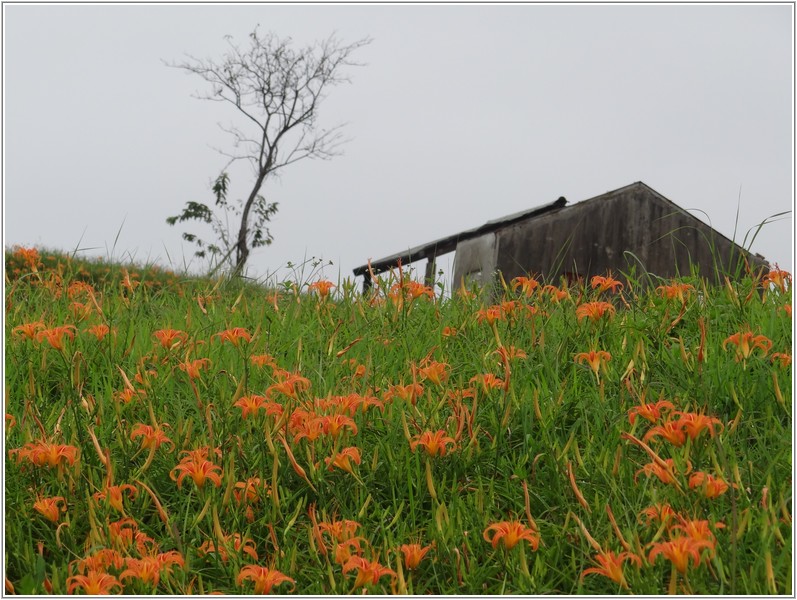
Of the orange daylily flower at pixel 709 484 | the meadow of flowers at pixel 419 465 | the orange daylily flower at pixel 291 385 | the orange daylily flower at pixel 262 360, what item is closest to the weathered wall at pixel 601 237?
the meadow of flowers at pixel 419 465

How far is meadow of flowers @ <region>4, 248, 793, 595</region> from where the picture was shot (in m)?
2.45

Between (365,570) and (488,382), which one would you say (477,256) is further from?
(365,570)

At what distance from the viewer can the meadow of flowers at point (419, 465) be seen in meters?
2.45

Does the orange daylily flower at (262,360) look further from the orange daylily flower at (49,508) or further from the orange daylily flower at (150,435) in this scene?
the orange daylily flower at (49,508)

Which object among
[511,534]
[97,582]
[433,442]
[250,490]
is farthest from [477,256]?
[97,582]

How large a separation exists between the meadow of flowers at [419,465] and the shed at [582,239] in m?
12.1

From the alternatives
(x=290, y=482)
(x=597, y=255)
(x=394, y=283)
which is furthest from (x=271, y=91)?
(x=290, y=482)

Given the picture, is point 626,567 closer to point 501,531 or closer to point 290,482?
point 501,531

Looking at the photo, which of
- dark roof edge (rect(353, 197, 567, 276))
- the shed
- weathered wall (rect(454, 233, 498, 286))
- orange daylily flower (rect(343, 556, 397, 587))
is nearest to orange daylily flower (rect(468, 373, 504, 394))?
orange daylily flower (rect(343, 556, 397, 587))

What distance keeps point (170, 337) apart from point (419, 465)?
4.76 feet

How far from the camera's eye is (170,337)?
3783mm

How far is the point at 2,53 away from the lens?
3426 millimetres

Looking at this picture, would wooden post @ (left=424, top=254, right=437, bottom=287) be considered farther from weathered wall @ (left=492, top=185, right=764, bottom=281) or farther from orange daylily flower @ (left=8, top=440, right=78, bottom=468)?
weathered wall @ (left=492, top=185, right=764, bottom=281)

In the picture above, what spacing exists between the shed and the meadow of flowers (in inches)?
475
